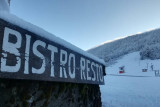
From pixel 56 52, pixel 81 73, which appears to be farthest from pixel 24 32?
pixel 81 73

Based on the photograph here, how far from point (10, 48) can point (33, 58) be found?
0.28m

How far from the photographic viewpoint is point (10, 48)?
1.25 m

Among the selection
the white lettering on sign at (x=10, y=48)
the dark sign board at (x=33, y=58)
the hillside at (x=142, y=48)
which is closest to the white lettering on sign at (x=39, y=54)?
the dark sign board at (x=33, y=58)

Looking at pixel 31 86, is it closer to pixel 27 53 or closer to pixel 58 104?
pixel 27 53

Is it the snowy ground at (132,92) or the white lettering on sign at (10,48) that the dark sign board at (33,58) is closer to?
the white lettering on sign at (10,48)

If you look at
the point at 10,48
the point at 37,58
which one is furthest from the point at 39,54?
the point at 10,48

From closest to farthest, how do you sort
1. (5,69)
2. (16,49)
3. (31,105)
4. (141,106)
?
1. (5,69)
2. (16,49)
3. (31,105)
4. (141,106)

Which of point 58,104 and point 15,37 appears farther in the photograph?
point 58,104

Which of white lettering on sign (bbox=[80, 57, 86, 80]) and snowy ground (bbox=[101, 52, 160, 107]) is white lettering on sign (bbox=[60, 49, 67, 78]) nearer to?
white lettering on sign (bbox=[80, 57, 86, 80])

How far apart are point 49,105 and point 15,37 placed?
39.8 inches

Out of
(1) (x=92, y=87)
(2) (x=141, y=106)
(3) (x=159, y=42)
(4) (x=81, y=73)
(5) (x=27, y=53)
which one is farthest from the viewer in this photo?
(3) (x=159, y=42)

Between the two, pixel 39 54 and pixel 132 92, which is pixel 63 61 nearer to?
pixel 39 54

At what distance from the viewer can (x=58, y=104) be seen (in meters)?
2.07

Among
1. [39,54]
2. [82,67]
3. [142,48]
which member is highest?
[142,48]
